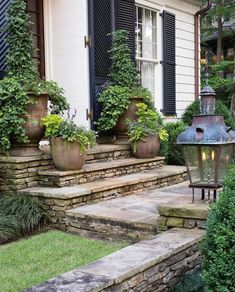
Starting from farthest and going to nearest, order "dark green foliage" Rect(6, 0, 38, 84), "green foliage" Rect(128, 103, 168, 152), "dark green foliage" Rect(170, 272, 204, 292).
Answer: "green foliage" Rect(128, 103, 168, 152) < "dark green foliage" Rect(6, 0, 38, 84) < "dark green foliage" Rect(170, 272, 204, 292)

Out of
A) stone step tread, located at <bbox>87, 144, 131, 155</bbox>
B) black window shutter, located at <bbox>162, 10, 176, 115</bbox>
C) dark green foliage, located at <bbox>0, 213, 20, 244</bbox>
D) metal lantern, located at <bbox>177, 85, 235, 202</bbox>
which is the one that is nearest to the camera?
metal lantern, located at <bbox>177, 85, 235, 202</bbox>

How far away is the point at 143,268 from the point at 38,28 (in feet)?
15.8

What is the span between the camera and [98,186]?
4.89 metres

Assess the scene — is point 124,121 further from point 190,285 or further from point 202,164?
point 190,285

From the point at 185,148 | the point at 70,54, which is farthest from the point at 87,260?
the point at 70,54

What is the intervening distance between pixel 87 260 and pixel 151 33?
5755 millimetres

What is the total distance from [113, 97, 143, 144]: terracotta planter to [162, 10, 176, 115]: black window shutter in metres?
2.05

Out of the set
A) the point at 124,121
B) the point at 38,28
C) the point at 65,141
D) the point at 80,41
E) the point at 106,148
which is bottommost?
the point at 106,148

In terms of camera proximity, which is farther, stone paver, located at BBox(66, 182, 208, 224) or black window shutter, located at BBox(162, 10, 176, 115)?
black window shutter, located at BBox(162, 10, 176, 115)

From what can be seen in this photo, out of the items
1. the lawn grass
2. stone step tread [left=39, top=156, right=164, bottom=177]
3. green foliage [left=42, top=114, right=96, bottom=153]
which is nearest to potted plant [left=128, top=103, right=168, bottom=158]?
stone step tread [left=39, top=156, right=164, bottom=177]

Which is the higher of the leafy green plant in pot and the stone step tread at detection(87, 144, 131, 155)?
the leafy green plant in pot

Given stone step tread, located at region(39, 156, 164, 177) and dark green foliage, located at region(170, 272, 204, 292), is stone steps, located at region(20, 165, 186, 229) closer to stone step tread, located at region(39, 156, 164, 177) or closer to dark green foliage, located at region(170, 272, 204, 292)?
stone step tread, located at region(39, 156, 164, 177)

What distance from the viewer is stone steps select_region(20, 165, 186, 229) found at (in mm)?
4465

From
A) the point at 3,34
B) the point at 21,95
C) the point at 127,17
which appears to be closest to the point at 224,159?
the point at 21,95
